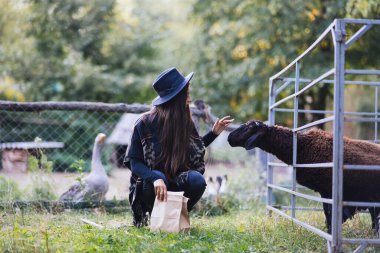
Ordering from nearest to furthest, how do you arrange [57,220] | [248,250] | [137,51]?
[248,250] < [57,220] < [137,51]

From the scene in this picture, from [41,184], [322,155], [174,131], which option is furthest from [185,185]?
[41,184]

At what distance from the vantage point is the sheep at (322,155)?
456 centimetres

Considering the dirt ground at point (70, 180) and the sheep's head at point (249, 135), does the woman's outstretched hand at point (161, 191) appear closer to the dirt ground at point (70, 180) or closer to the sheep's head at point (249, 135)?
the sheep's head at point (249, 135)

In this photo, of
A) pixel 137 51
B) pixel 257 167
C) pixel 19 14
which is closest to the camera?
pixel 257 167

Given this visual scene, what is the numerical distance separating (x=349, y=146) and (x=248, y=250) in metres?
1.66

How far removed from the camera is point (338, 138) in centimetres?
348

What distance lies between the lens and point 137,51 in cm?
1853

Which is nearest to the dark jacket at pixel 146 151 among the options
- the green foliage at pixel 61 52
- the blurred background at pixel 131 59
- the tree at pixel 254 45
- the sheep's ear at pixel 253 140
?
the sheep's ear at pixel 253 140

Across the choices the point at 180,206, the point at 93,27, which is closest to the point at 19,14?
the point at 93,27

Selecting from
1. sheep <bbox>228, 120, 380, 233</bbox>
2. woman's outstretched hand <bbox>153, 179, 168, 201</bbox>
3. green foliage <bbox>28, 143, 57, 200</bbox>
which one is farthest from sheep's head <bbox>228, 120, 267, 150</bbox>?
green foliage <bbox>28, 143, 57, 200</bbox>

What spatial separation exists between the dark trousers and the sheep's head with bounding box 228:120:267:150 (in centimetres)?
101

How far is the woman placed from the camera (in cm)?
445

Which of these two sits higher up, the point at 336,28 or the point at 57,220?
the point at 336,28

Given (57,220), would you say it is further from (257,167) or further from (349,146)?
(257,167)
